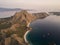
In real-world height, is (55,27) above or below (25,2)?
below

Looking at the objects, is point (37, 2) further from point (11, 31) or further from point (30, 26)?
point (11, 31)

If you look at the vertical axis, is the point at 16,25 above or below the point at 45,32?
above

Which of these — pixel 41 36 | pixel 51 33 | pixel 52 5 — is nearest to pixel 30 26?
pixel 41 36

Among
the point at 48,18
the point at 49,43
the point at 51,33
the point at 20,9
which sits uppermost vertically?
the point at 20,9
